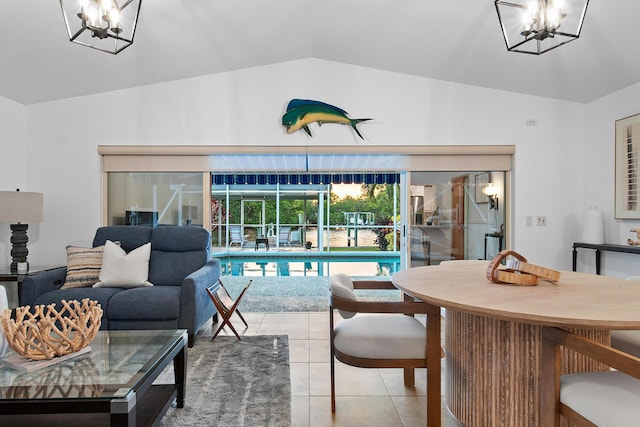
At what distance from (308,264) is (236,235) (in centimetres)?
275

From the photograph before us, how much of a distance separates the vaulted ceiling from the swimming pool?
14.5ft

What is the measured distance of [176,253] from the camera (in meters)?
3.72

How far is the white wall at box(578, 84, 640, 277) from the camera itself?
11.5 feet

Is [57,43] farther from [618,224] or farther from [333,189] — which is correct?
[333,189]

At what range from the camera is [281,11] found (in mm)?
3188

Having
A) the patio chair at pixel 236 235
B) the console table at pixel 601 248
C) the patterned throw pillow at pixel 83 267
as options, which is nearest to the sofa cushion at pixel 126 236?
the patterned throw pillow at pixel 83 267

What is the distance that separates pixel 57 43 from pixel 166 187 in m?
1.75

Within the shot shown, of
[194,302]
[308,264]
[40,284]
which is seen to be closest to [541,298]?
[194,302]

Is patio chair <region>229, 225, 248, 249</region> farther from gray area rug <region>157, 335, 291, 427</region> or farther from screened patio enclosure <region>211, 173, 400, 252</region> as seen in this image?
gray area rug <region>157, 335, 291, 427</region>

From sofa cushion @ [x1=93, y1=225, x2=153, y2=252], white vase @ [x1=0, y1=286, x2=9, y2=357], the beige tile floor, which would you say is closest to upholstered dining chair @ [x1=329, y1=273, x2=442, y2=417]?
the beige tile floor

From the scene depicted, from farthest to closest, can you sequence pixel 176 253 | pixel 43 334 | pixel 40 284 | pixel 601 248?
pixel 176 253, pixel 601 248, pixel 40 284, pixel 43 334

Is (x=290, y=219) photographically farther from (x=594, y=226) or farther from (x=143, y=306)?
(x=594, y=226)

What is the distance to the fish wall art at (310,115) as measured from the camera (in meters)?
4.14

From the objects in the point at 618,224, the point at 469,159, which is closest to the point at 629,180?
the point at 618,224
